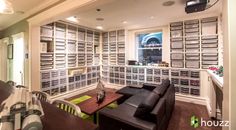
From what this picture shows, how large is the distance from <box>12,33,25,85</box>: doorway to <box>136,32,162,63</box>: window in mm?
3696

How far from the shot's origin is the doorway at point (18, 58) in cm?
356

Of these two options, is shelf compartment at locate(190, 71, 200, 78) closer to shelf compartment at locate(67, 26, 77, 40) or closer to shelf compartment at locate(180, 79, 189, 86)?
shelf compartment at locate(180, 79, 189, 86)

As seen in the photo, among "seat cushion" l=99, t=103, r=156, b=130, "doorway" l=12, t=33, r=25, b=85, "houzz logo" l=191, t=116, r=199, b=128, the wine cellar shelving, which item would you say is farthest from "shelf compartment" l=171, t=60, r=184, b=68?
"doorway" l=12, t=33, r=25, b=85

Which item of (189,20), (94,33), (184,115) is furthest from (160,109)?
(94,33)

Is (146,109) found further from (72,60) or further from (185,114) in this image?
(72,60)

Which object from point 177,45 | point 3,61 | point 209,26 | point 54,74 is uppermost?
point 209,26

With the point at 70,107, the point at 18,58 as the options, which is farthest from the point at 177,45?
the point at 18,58

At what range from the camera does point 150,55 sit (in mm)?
4703

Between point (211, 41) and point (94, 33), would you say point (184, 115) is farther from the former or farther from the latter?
point (94, 33)

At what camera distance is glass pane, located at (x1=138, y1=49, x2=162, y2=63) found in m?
4.51

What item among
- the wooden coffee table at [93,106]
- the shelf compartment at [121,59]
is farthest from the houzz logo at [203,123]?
the shelf compartment at [121,59]

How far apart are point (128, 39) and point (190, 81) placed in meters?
2.53

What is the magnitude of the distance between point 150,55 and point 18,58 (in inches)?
167

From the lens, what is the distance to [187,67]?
3.62 metres
